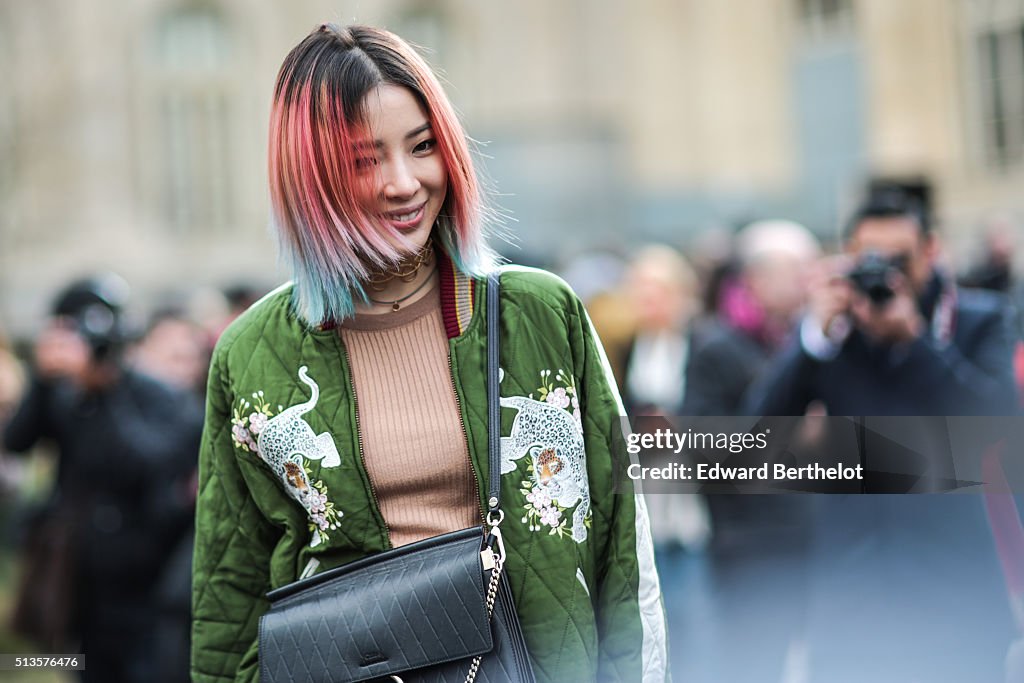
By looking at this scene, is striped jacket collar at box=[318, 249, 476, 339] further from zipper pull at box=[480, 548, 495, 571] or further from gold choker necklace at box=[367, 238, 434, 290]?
zipper pull at box=[480, 548, 495, 571]

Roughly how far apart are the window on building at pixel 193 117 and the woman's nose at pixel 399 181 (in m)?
20.0

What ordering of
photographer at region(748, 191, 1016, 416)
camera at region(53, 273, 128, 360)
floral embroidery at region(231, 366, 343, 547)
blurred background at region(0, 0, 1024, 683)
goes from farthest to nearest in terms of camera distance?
blurred background at region(0, 0, 1024, 683), camera at region(53, 273, 128, 360), photographer at region(748, 191, 1016, 416), floral embroidery at region(231, 366, 343, 547)

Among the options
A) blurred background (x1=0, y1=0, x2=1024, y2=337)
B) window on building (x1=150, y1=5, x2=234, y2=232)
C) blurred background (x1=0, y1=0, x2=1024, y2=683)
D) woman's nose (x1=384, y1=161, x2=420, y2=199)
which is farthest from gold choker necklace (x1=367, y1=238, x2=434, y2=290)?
window on building (x1=150, y1=5, x2=234, y2=232)

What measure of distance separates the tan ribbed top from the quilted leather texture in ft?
0.26

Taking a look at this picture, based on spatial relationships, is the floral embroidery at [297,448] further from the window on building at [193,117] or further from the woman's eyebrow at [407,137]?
the window on building at [193,117]

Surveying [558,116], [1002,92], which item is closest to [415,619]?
[1002,92]

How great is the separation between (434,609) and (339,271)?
57 cm

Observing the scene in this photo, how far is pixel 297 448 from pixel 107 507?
324 centimetres

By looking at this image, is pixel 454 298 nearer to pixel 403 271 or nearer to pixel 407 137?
pixel 403 271

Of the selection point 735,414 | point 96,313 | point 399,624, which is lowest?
point 399,624

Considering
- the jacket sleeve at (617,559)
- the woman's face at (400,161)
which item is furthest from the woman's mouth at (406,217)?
the jacket sleeve at (617,559)

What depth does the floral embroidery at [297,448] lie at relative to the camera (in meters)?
2.21

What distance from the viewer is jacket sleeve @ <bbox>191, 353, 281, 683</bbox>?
7.66 ft

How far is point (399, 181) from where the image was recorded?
84.4 inches
